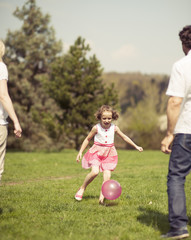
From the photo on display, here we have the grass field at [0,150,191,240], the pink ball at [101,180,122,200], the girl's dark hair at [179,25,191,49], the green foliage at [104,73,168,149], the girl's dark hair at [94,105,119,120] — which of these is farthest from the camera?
the green foliage at [104,73,168,149]

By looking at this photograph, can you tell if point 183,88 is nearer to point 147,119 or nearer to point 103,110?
point 103,110

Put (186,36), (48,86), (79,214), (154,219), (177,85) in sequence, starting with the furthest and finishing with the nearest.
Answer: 1. (48,86)
2. (79,214)
3. (154,219)
4. (186,36)
5. (177,85)

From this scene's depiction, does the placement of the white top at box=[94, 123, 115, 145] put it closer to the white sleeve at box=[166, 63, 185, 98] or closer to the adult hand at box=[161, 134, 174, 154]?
the adult hand at box=[161, 134, 174, 154]

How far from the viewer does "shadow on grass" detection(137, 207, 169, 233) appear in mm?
4333

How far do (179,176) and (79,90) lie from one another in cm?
2074

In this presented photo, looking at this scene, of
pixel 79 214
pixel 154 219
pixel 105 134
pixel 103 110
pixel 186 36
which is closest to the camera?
pixel 186 36

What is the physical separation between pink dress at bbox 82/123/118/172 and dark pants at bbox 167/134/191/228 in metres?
2.26

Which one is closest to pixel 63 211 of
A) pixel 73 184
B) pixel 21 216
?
pixel 21 216

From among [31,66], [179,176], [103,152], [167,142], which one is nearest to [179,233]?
[179,176]

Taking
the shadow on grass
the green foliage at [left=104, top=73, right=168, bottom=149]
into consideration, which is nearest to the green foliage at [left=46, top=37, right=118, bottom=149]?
the green foliage at [left=104, top=73, right=168, bottom=149]

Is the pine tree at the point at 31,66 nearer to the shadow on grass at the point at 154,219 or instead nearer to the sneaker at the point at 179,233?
the shadow on grass at the point at 154,219

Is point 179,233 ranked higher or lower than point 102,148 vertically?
lower

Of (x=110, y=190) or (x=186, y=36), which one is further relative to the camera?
(x=110, y=190)

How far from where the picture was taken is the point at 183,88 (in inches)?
145
